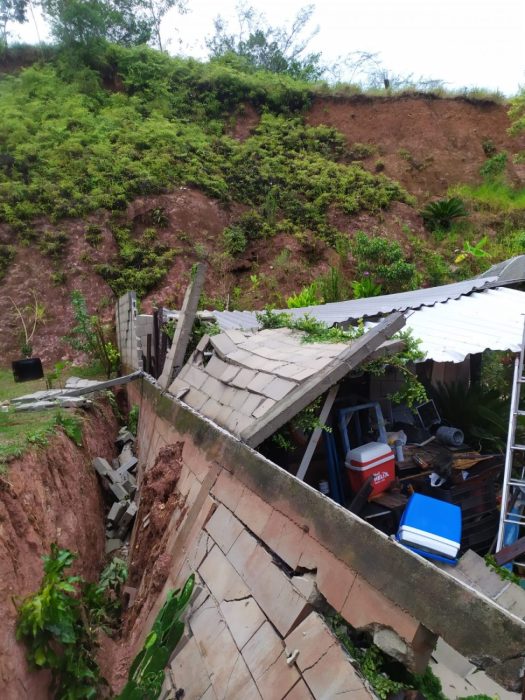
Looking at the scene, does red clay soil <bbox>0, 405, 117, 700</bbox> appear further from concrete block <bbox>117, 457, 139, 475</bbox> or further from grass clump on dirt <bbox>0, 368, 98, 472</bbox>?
concrete block <bbox>117, 457, 139, 475</bbox>

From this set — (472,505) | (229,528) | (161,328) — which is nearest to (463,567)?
(472,505)

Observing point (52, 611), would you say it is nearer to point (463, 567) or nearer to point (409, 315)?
point (463, 567)

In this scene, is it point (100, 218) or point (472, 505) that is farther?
point (100, 218)

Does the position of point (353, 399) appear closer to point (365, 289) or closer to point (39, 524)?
point (39, 524)

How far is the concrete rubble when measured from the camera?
5523mm

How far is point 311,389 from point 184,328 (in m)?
2.43

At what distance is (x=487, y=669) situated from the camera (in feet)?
5.01

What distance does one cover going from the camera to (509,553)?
3.96 meters

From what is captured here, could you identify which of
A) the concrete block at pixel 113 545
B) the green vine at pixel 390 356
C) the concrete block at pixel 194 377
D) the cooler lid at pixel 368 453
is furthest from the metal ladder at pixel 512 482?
the concrete block at pixel 113 545

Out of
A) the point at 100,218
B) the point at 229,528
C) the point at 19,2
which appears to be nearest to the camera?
the point at 229,528

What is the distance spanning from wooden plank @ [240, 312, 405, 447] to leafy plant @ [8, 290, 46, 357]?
33.4 feet

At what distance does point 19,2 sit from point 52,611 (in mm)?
28846

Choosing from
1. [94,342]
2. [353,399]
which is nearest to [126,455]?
[353,399]

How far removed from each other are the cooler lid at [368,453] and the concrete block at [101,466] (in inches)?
132
